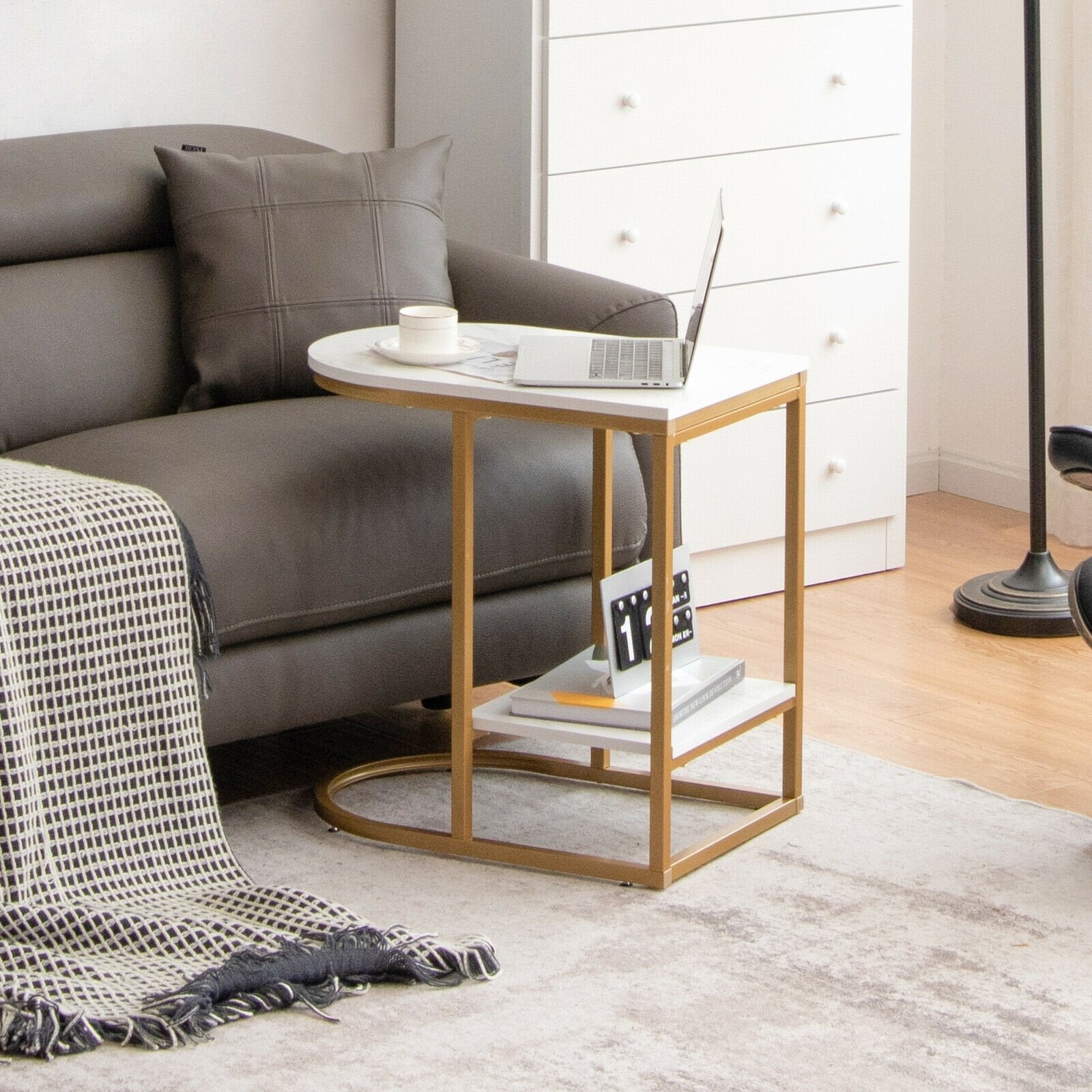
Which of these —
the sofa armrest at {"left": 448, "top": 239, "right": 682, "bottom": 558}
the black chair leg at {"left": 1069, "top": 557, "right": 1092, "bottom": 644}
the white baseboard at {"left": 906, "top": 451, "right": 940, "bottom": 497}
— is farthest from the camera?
the white baseboard at {"left": 906, "top": 451, "right": 940, "bottom": 497}

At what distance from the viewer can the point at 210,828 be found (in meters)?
1.96

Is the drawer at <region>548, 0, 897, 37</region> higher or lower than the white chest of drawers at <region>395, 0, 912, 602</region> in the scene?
higher

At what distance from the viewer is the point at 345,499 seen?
210 centimetres

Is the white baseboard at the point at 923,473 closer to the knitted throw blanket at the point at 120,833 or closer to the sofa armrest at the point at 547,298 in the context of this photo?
the sofa armrest at the point at 547,298

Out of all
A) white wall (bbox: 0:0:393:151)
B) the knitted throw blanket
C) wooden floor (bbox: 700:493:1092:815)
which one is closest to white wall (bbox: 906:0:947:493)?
wooden floor (bbox: 700:493:1092:815)

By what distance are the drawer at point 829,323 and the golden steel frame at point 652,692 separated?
88 centimetres

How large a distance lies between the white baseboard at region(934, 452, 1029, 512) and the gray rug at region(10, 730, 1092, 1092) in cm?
161

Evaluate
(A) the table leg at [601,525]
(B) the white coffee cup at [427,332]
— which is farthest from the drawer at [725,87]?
(B) the white coffee cup at [427,332]

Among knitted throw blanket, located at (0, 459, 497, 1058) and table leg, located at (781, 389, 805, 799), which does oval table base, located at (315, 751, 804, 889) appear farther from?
knitted throw blanket, located at (0, 459, 497, 1058)

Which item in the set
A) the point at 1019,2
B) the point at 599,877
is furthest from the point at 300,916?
the point at 1019,2

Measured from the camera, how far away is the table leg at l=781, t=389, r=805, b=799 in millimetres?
2107

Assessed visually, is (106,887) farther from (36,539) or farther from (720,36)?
(720,36)

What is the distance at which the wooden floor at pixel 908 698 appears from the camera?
2373 millimetres

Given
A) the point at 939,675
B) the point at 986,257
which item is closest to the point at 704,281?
the point at 939,675
